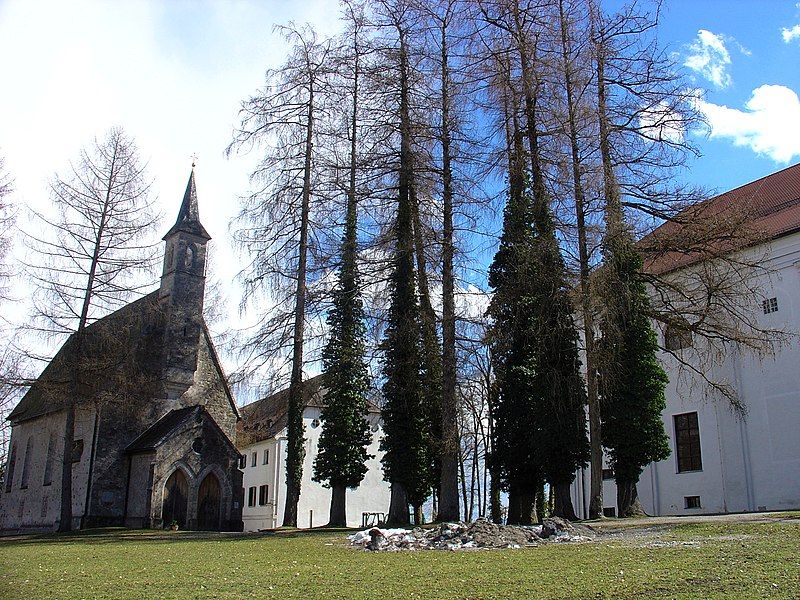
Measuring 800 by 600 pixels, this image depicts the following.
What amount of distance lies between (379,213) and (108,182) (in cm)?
1205

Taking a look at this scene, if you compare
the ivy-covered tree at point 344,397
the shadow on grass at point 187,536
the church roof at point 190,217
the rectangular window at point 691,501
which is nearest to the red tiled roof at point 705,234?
the ivy-covered tree at point 344,397

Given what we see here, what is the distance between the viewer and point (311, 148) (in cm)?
2845

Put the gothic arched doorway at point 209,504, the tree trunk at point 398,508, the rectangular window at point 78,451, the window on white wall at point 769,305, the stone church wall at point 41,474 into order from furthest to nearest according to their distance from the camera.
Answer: the rectangular window at point 78,451 → the stone church wall at point 41,474 → the gothic arched doorway at point 209,504 → the window on white wall at point 769,305 → the tree trunk at point 398,508

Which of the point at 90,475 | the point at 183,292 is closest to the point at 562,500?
the point at 90,475

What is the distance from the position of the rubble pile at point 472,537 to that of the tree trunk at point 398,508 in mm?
8421

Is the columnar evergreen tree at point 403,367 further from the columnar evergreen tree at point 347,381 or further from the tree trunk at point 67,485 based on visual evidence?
the tree trunk at point 67,485

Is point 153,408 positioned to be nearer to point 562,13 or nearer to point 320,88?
point 320,88

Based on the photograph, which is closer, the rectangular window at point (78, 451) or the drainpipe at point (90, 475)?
the drainpipe at point (90, 475)

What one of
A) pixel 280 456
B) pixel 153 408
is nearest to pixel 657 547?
pixel 153 408

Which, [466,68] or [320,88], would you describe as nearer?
[466,68]

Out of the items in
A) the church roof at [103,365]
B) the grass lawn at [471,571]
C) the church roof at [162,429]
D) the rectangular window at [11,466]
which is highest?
the church roof at [103,365]

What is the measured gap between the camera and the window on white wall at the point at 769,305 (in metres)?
28.4

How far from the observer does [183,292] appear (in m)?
37.9

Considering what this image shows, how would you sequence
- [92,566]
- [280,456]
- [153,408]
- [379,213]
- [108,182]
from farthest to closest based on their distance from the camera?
[280,456] → [153,408] → [108,182] → [379,213] → [92,566]
